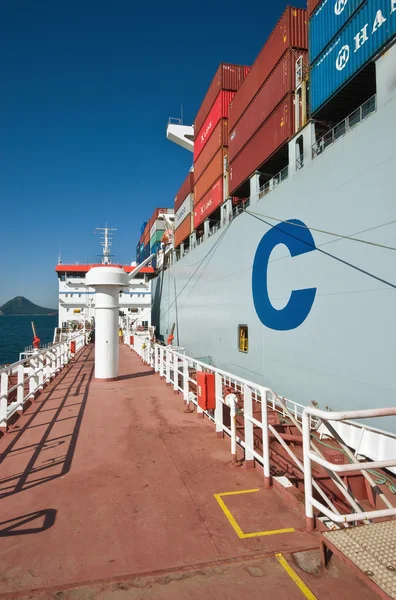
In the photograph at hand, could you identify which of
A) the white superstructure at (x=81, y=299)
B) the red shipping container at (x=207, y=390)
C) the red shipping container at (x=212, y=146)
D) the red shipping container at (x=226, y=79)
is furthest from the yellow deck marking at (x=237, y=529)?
the white superstructure at (x=81, y=299)

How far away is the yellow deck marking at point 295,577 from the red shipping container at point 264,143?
11714 millimetres

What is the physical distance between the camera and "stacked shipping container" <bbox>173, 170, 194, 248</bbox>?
24656mm

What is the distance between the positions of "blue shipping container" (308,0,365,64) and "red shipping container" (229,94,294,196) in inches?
62.9

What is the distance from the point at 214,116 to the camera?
1923 centimetres

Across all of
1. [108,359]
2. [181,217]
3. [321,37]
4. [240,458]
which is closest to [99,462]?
[240,458]

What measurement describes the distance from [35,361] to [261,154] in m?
10.6

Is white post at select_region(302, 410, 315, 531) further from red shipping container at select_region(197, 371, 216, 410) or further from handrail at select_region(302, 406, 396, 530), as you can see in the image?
red shipping container at select_region(197, 371, 216, 410)

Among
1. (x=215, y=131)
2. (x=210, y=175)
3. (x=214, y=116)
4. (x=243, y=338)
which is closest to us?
(x=243, y=338)

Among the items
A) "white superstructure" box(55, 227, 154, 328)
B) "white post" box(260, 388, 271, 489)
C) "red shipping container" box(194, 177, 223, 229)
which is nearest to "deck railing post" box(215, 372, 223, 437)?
"white post" box(260, 388, 271, 489)

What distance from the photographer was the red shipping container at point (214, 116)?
18.2m

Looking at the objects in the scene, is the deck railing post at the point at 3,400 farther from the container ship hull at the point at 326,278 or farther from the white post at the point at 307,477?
the container ship hull at the point at 326,278

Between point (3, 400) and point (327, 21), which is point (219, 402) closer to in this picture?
point (3, 400)

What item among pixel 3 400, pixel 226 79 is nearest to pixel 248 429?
pixel 3 400

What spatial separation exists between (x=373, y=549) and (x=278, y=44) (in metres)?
14.9
